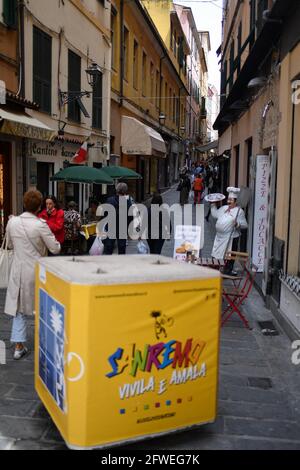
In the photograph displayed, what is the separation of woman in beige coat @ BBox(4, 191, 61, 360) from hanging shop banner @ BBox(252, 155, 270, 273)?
480 centimetres

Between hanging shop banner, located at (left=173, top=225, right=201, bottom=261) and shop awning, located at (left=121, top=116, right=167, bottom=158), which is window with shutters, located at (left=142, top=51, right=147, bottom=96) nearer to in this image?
shop awning, located at (left=121, top=116, right=167, bottom=158)

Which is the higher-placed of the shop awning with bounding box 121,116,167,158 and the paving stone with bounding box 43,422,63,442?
the shop awning with bounding box 121,116,167,158

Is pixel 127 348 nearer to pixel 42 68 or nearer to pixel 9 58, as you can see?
pixel 9 58

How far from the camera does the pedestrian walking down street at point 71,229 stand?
10586 millimetres

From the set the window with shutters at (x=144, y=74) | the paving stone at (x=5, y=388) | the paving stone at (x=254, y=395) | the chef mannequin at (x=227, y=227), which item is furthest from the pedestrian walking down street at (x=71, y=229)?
the window with shutters at (x=144, y=74)

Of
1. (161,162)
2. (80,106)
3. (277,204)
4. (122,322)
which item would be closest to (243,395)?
(122,322)

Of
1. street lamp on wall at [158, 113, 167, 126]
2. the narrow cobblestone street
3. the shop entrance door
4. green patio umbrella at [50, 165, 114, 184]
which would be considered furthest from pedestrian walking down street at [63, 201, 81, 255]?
street lamp on wall at [158, 113, 167, 126]

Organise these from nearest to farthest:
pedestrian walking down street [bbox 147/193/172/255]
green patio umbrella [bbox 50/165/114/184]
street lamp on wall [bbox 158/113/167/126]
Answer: pedestrian walking down street [bbox 147/193/172/255]
green patio umbrella [bbox 50/165/114/184]
street lamp on wall [bbox 158/113/167/126]

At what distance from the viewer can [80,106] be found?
14.1 metres

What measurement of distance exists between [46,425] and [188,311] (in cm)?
144

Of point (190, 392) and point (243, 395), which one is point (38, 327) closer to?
point (190, 392)

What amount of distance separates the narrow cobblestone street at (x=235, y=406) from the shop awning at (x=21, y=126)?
3.71 meters

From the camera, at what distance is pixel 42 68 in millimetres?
11938

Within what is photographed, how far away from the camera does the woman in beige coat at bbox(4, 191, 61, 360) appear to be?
5.23 m
